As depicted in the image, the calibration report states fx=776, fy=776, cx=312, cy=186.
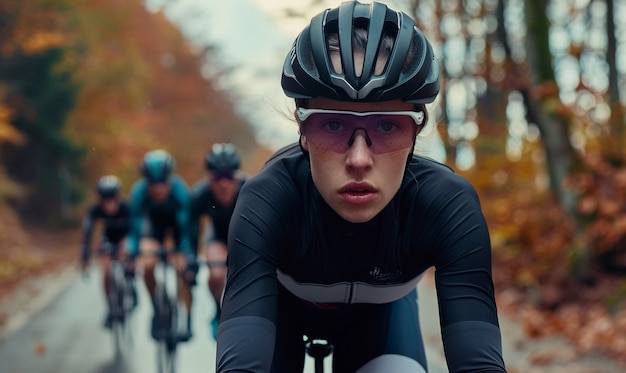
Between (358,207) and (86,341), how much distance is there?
892 cm

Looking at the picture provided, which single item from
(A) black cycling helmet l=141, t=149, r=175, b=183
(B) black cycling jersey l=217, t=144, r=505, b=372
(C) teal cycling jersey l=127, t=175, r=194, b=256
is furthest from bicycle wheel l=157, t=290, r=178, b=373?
(B) black cycling jersey l=217, t=144, r=505, b=372

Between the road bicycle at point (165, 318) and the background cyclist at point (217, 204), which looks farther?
the road bicycle at point (165, 318)

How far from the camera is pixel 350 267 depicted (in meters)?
2.77

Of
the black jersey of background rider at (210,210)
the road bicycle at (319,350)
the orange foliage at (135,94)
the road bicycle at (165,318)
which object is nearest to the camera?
the road bicycle at (319,350)

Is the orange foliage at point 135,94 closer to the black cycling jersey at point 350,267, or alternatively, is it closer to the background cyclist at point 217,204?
the background cyclist at point 217,204

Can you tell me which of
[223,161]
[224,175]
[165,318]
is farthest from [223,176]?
[165,318]

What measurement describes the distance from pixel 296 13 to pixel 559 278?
10.2m

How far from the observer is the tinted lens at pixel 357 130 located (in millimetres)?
2451

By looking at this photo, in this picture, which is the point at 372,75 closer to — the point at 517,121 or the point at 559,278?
the point at 559,278

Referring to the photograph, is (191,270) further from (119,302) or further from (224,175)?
(119,302)

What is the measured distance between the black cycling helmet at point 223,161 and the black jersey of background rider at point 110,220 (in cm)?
451

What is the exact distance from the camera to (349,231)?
8.90 ft

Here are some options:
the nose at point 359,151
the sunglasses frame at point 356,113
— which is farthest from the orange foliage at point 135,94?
the nose at point 359,151

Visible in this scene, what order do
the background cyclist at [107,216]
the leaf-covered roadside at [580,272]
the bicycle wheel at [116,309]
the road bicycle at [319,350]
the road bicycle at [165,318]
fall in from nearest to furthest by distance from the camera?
the road bicycle at [319,350] → the road bicycle at [165,318] → the leaf-covered roadside at [580,272] → the bicycle wheel at [116,309] → the background cyclist at [107,216]
